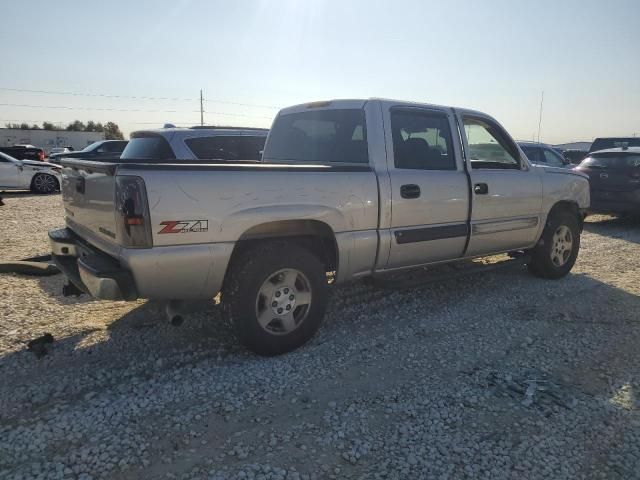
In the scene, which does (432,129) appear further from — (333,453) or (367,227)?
(333,453)

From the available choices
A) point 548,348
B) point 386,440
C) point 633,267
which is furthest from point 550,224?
point 386,440

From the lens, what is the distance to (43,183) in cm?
1538

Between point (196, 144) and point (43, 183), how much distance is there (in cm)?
1113

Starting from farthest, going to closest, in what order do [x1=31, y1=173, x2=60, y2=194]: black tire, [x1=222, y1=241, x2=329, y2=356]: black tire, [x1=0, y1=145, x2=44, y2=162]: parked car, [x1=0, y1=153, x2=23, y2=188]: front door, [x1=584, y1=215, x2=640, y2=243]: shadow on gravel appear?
[x1=0, y1=145, x2=44, y2=162]: parked car → [x1=31, y1=173, x2=60, y2=194]: black tire → [x1=0, y1=153, x2=23, y2=188]: front door → [x1=584, y1=215, x2=640, y2=243]: shadow on gravel → [x1=222, y1=241, x2=329, y2=356]: black tire

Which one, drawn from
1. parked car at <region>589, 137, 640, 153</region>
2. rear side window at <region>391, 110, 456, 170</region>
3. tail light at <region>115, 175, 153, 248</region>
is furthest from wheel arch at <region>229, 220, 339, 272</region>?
parked car at <region>589, 137, 640, 153</region>

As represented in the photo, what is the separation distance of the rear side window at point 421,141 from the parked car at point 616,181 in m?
6.77

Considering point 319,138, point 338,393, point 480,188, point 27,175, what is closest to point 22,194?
point 27,175

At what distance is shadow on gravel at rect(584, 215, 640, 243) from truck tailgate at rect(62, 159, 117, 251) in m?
8.70

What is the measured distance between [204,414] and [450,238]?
279 centimetres

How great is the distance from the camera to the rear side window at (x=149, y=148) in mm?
6602

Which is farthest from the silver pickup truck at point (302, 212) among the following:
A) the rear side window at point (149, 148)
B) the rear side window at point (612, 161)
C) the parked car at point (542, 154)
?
the parked car at point (542, 154)

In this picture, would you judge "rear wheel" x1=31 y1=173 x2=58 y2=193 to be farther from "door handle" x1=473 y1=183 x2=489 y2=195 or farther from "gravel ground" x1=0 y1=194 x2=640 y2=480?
Result: "door handle" x1=473 y1=183 x2=489 y2=195

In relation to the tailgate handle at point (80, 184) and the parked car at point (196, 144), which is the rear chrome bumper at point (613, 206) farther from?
the tailgate handle at point (80, 184)

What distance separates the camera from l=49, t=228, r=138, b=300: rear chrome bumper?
3.00 m
